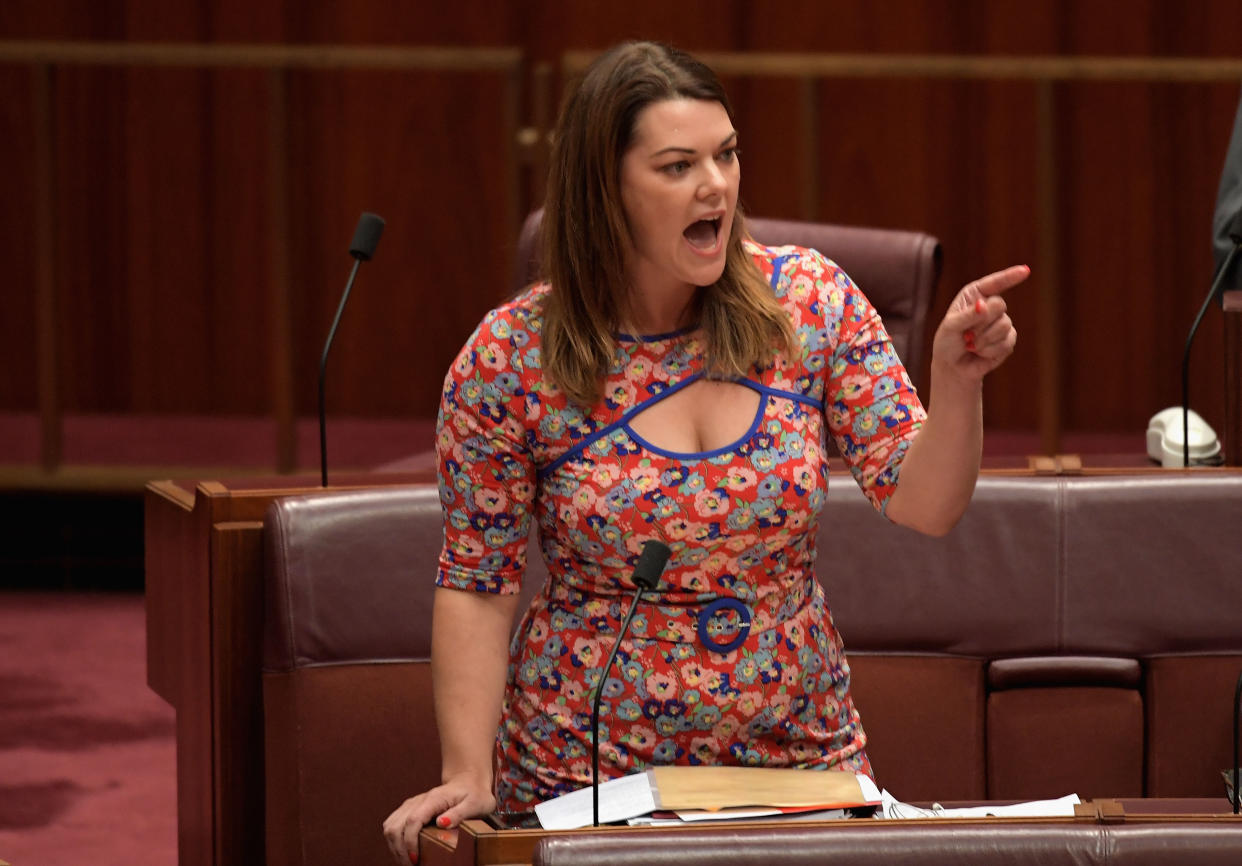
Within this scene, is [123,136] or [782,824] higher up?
[123,136]

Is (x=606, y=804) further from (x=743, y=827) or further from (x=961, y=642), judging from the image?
(x=961, y=642)

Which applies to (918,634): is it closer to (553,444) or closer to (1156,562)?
(1156,562)

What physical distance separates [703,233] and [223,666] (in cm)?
96

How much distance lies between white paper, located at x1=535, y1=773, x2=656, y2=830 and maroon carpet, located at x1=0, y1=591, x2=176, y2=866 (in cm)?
148

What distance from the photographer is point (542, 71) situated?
4.61 m

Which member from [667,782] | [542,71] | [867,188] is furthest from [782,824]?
[867,188]

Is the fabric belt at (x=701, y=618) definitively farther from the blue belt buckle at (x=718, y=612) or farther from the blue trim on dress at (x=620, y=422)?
the blue trim on dress at (x=620, y=422)

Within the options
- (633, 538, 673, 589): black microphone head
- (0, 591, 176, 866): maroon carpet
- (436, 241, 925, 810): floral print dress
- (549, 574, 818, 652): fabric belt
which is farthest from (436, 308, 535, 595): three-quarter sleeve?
(0, 591, 176, 866): maroon carpet

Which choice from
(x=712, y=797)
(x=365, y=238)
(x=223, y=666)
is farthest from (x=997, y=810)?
(x=365, y=238)

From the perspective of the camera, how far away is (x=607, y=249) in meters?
1.93

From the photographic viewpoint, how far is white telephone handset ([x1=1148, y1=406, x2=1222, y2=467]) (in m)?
2.92

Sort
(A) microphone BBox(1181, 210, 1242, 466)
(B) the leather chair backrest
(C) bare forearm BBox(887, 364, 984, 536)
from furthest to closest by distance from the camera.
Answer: (B) the leather chair backrest, (A) microphone BBox(1181, 210, 1242, 466), (C) bare forearm BBox(887, 364, 984, 536)

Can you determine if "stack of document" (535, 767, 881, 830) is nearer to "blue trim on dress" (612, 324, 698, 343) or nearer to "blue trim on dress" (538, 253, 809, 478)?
"blue trim on dress" (538, 253, 809, 478)

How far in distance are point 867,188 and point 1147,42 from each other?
79cm
